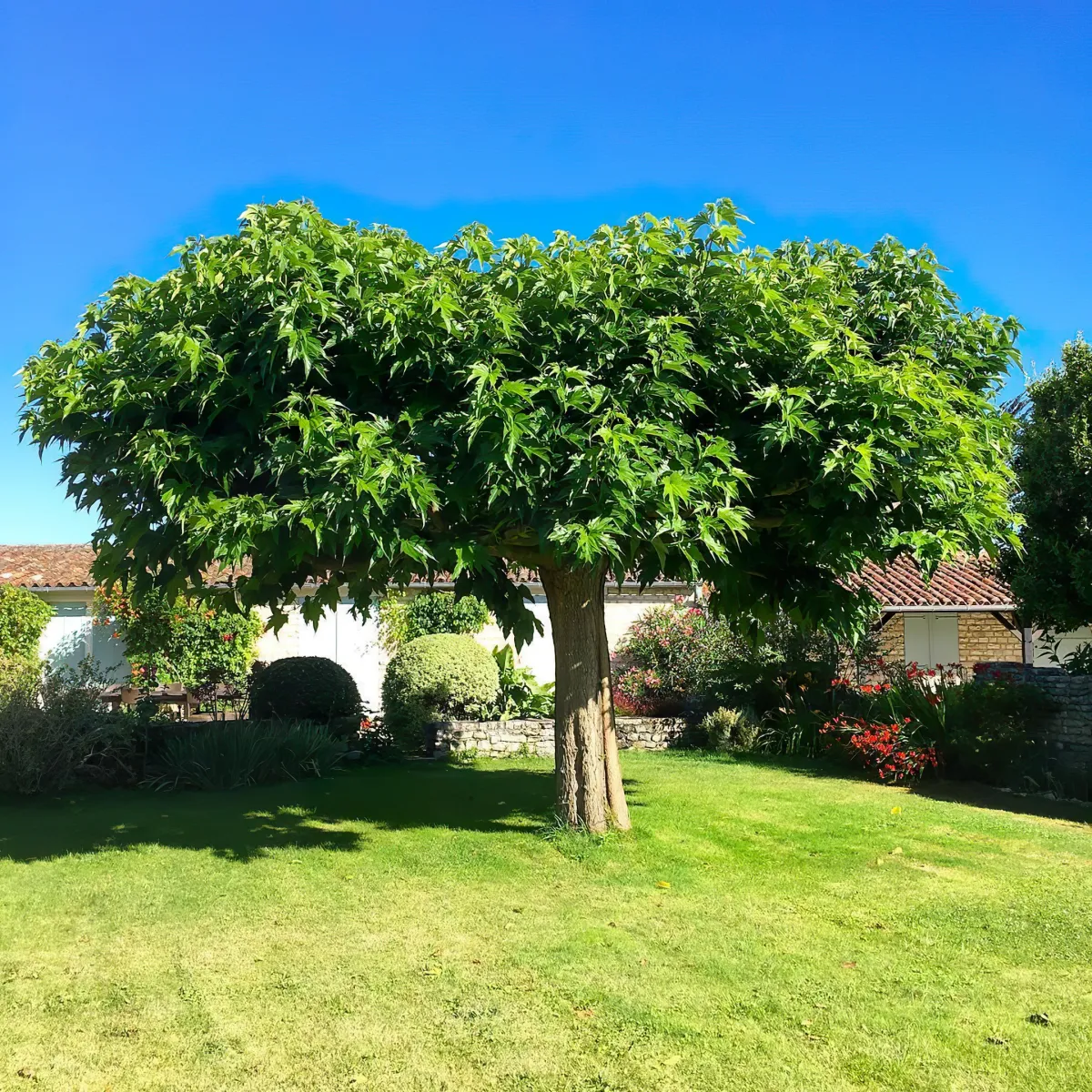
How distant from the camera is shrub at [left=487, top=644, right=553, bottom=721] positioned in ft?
51.7

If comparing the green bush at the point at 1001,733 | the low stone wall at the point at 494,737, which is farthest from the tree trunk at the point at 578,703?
the green bush at the point at 1001,733

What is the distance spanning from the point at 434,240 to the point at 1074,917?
666 centimetres

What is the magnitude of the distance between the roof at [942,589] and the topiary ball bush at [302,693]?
36.9ft

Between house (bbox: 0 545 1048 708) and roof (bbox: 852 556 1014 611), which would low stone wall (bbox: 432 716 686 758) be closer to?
house (bbox: 0 545 1048 708)

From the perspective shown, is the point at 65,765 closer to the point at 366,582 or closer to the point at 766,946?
the point at 366,582

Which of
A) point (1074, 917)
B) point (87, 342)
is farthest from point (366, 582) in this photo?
point (1074, 917)

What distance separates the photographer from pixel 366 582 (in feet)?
27.3

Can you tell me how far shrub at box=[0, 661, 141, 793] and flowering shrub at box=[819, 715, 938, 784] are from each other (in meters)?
9.19

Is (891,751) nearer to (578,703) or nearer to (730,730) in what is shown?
(730,730)

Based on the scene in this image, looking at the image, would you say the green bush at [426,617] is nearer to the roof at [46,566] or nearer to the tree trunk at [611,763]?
the roof at [46,566]

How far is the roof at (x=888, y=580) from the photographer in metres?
20.4

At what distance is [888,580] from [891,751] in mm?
10380

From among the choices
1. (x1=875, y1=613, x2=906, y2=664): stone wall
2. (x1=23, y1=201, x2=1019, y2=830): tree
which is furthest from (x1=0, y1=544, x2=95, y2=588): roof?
(x1=875, y1=613, x2=906, y2=664): stone wall

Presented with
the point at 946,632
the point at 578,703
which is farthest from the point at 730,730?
the point at 946,632
